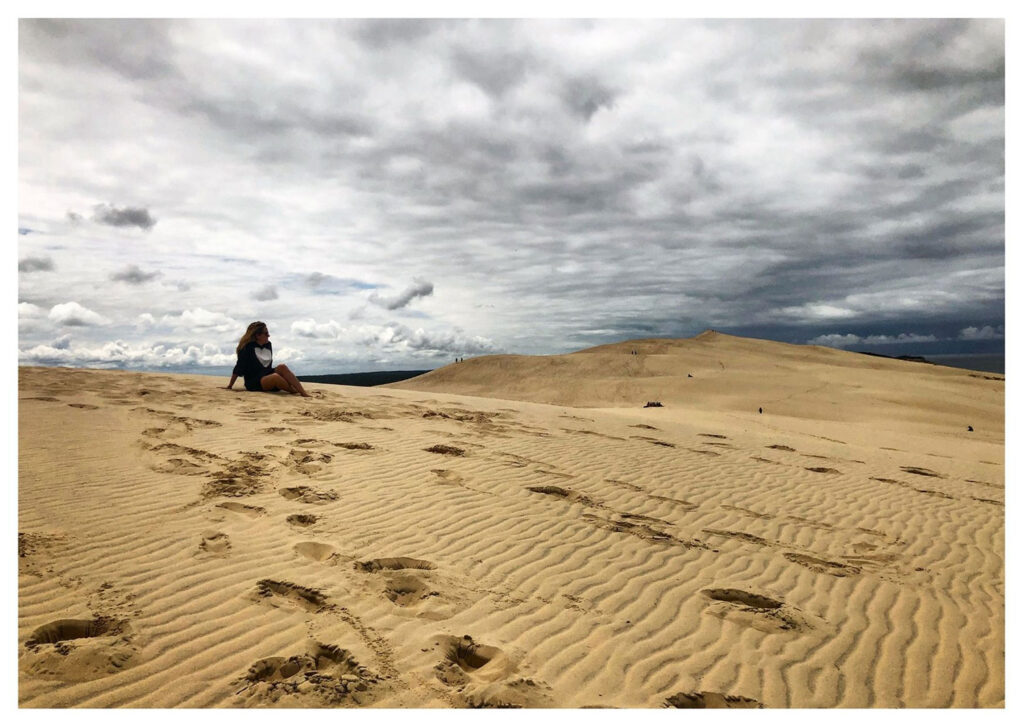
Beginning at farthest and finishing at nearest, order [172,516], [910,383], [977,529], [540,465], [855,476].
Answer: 1. [910,383]
2. [855,476]
3. [540,465]
4. [977,529]
5. [172,516]

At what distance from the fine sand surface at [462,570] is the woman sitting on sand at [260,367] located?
1.88 m

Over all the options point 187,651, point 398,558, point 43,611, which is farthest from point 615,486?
point 43,611

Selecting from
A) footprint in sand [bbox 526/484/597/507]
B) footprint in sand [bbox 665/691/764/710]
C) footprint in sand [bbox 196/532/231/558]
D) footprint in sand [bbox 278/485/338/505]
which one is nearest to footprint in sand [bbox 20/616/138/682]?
footprint in sand [bbox 196/532/231/558]

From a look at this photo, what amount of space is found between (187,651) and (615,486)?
5713mm

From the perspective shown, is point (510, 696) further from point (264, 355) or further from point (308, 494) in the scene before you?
point (264, 355)

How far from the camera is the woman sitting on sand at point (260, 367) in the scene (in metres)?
12.4

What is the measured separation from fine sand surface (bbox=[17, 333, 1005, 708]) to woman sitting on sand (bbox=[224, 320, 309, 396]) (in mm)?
1875

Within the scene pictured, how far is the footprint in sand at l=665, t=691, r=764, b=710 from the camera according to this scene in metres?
3.20

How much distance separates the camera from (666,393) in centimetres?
2964

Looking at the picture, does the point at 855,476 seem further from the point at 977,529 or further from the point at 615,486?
the point at 615,486

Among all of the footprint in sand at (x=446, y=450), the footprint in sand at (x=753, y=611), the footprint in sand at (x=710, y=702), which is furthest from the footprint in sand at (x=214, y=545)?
the footprint in sand at (x=753, y=611)

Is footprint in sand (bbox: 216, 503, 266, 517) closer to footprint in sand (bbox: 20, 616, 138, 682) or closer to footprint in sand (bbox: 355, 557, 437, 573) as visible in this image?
footprint in sand (bbox: 355, 557, 437, 573)

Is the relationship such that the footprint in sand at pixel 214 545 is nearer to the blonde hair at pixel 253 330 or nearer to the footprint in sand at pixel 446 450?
the footprint in sand at pixel 446 450

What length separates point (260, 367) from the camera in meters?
12.8
